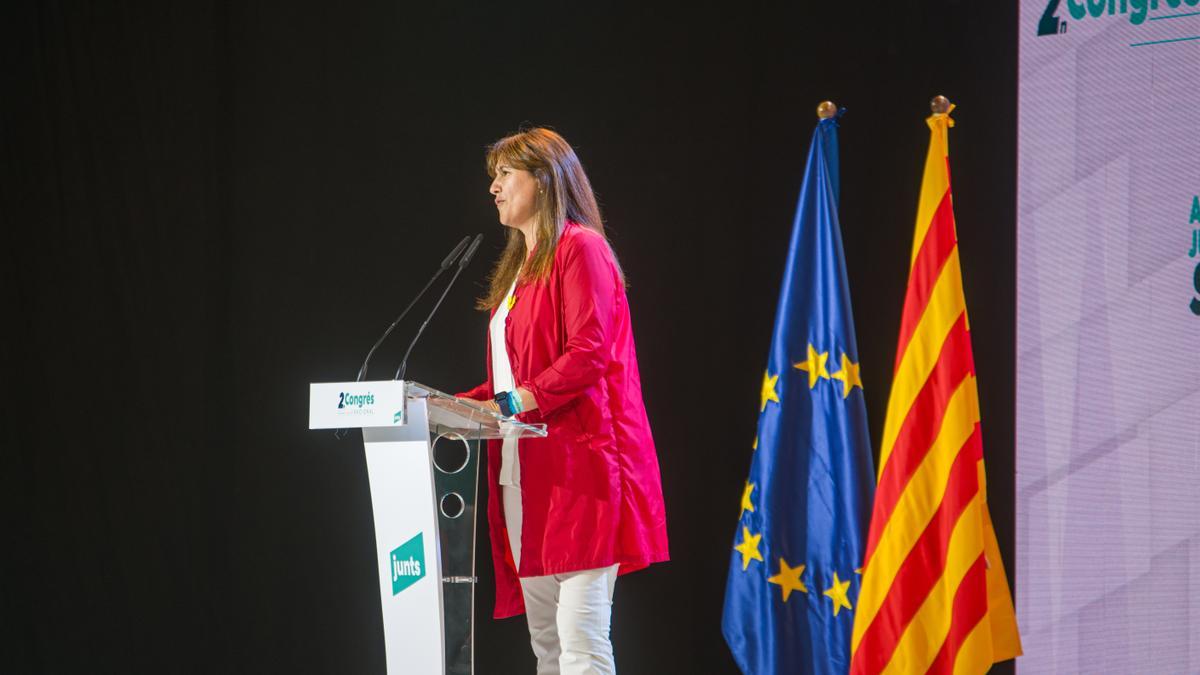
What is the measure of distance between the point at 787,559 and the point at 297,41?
2262 millimetres

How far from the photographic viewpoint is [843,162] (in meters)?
3.24

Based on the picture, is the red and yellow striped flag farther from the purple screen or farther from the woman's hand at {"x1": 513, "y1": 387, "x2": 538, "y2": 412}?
the woman's hand at {"x1": 513, "y1": 387, "x2": 538, "y2": 412}

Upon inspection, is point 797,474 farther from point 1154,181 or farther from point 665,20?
point 665,20

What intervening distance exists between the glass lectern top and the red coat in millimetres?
151

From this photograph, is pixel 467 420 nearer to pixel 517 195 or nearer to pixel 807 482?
pixel 517 195

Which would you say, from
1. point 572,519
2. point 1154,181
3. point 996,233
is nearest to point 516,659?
point 572,519

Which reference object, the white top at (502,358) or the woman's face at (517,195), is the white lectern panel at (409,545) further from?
the woman's face at (517,195)

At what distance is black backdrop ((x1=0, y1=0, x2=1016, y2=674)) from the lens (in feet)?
10.9

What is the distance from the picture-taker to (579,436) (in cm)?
239

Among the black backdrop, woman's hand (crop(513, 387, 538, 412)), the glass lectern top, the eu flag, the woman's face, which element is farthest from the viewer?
the black backdrop

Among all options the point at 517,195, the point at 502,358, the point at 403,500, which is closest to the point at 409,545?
the point at 403,500

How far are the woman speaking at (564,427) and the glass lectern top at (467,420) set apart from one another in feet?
0.33

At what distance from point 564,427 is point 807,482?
827 mm

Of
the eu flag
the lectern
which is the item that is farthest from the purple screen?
the lectern
